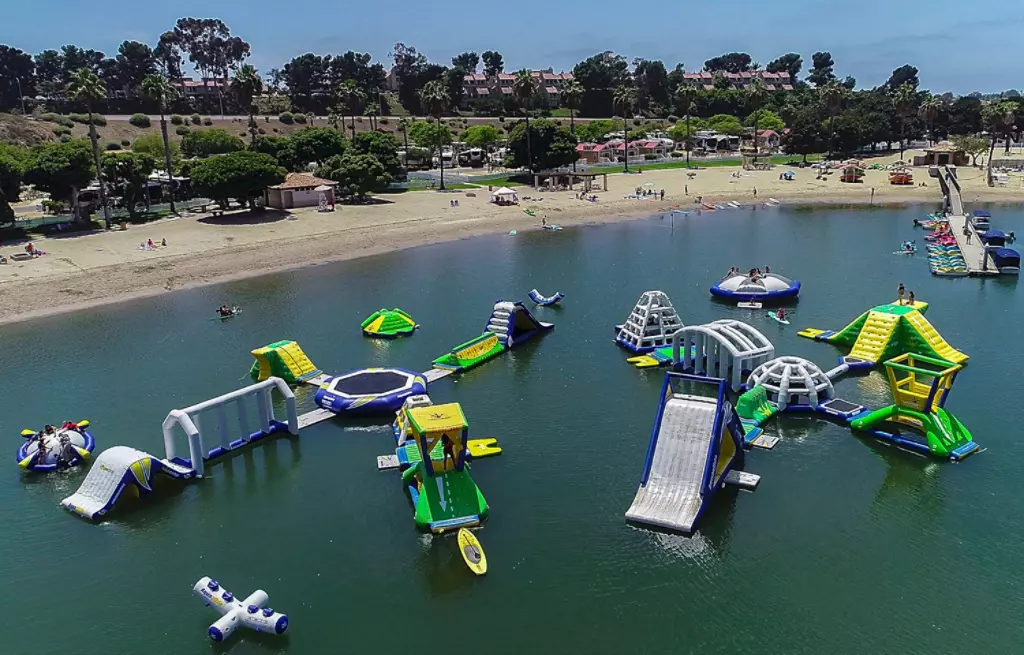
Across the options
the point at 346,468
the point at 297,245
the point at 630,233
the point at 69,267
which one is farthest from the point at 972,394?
the point at 69,267

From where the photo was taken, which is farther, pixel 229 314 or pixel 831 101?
pixel 831 101

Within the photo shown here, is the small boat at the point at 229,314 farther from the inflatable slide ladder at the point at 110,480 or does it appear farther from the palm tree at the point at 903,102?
the palm tree at the point at 903,102

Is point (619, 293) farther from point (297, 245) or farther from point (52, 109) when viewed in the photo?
point (52, 109)

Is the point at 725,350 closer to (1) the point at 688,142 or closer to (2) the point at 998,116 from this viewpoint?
(1) the point at 688,142

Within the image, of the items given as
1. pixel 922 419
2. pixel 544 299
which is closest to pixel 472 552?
pixel 922 419

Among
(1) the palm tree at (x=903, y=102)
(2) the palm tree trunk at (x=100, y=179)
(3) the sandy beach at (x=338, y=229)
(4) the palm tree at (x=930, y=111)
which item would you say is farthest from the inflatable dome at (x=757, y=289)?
(4) the palm tree at (x=930, y=111)

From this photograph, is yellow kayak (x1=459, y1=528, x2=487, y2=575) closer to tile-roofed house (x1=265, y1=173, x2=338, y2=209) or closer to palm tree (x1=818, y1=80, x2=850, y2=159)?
tile-roofed house (x1=265, y1=173, x2=338, y2=209)

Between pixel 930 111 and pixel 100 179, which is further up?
pixel 930 111
